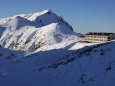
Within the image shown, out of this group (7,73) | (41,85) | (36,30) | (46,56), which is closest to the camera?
(41,85)

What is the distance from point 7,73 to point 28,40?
159222 millimetres

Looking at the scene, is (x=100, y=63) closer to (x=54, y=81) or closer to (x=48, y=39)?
(x=54, y=81)

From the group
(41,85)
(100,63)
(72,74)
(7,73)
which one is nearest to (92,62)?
(100,63)

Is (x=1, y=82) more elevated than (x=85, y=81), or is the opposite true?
(x=1, y=82)

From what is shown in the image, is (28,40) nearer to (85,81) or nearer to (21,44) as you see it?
(21,44)

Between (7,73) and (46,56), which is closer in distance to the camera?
(7,73)

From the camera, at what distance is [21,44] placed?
612 feet

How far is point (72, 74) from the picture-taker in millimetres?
29828

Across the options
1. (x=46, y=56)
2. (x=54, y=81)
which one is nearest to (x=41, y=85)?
(x=54, y=81)

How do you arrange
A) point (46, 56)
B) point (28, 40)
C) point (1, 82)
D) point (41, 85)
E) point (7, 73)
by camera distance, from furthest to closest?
1. point (28, 40)
2. point (46, 56)
3. point (7, 73)
4. point (41, 85)
5. point (1, 82)

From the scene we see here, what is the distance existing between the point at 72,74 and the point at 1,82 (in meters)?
11.3

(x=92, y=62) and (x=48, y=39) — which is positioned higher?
(x=48, y=39)

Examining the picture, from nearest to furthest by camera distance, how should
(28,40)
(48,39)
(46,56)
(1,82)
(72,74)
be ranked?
(1,82), (72,74), (46,56), (48,39), (28,40)

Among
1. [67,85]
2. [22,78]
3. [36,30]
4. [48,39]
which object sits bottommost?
[67,85]
